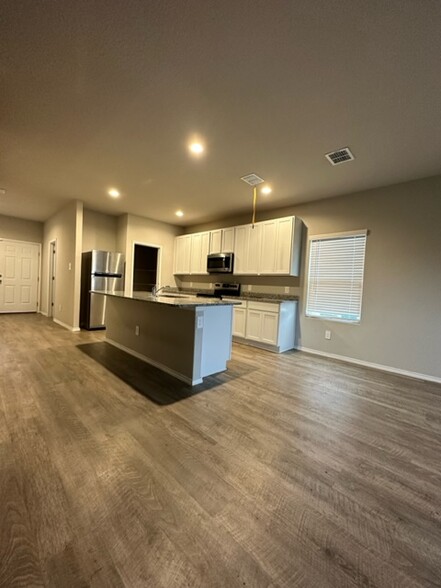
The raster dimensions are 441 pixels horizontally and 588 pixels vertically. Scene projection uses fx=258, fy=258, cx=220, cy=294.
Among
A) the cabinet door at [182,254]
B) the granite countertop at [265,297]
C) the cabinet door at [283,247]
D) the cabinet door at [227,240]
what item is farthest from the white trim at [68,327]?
the cabinet door at [283,247]

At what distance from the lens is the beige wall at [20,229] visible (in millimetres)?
7109

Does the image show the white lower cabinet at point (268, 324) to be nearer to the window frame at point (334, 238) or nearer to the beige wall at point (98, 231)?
the window frame at point (334, 238)

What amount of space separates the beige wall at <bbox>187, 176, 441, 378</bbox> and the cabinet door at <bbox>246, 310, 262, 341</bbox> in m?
1.14

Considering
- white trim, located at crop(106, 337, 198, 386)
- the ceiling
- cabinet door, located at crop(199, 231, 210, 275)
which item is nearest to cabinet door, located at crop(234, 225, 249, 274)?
cabinet door, located at crop(199, 231, 210, 275)

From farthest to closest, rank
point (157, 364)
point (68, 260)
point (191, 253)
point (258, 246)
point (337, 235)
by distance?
point (191, 253), point (68, 260), point (258, 246), point (337, 235), point (157, 364)

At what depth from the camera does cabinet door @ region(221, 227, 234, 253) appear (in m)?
5.63

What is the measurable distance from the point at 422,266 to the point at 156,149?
3.87m

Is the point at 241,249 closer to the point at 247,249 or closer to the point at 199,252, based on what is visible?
the point at 247,249

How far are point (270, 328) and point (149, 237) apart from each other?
4.02 metres

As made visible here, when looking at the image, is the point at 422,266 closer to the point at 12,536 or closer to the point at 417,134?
the point at 417,134

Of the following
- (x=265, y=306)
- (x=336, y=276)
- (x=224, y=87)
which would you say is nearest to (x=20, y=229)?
(x=265, y=306)

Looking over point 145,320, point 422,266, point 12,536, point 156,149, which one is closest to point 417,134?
point 422,266

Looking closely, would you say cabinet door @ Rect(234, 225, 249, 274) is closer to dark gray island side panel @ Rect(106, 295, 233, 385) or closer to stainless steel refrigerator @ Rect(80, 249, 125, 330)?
dark gray island side panel @ Rect(106, 295, 233, 385)

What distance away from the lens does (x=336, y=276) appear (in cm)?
443
